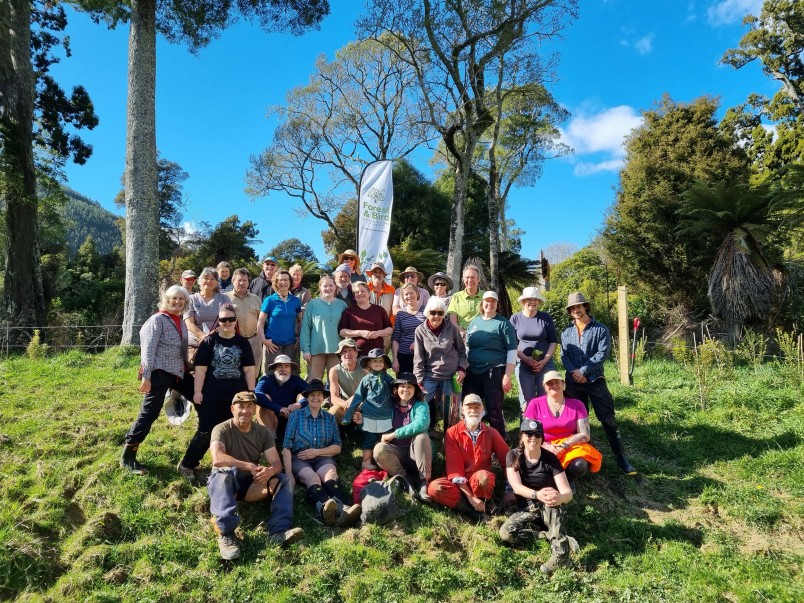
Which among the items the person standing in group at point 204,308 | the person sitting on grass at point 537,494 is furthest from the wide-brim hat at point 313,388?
the person sitting on grass at point 537,494

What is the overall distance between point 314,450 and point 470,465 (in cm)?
155

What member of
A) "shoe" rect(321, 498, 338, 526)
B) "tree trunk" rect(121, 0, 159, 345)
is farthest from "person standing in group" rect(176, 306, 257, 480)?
"tree trunk" rect(121, 0, 159, 345)

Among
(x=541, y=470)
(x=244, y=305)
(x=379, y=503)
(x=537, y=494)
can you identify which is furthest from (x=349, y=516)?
(x=244, y=305)

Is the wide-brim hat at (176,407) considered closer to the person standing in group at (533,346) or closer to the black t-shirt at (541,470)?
the black t-shirt at (541,470)

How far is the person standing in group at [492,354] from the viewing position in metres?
5.16

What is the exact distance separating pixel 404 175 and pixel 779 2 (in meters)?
16.6

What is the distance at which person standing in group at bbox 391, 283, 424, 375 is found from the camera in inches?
222

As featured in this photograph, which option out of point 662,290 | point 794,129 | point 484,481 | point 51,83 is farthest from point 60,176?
point 794,129

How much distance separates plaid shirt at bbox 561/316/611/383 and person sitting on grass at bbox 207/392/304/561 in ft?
10.9

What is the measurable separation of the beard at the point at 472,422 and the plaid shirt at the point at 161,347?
288 cm

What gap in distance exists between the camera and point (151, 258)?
962 centimetres

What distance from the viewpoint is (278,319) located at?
5.73 meters

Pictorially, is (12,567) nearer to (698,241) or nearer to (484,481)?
(484,481)

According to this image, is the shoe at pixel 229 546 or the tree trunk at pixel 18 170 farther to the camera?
the tree trunk at pixel 18 170
